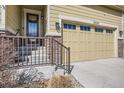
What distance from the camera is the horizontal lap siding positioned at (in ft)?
27.3

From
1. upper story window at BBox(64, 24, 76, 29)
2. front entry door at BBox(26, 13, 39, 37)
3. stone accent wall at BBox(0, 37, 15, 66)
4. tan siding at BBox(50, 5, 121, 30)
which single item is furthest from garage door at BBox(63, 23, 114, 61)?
stone accent wall at BBox(0, 37, 15, 66)

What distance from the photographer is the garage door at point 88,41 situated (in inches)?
343

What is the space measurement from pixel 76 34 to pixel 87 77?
356 centimetres

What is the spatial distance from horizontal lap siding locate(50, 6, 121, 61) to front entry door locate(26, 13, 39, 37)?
101 inches

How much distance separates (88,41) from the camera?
9.67 metres

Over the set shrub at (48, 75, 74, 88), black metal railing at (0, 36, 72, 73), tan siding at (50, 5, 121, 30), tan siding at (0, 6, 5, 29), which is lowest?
shrub at (48, 75, 74, 88)

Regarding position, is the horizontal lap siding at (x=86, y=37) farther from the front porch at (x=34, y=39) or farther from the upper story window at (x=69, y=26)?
the front porch at (x=34, y=39)

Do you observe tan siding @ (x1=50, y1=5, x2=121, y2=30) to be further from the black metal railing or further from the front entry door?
the front entry door

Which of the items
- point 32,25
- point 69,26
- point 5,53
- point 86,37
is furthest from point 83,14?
point 5,53

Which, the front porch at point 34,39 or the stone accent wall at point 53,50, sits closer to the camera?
the front porch at point 34,39

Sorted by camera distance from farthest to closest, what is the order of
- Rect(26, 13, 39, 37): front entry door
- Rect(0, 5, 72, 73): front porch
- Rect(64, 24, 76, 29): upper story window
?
Rect(26, 13, 39, 37): front entry door, Rect(64, 24, 76, 29): upper story window, Rect(0, 5, 72, 73): front porch

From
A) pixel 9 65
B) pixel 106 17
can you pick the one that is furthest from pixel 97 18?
pixel 9 65

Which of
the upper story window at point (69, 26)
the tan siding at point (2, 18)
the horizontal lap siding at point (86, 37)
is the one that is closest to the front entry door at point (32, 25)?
the upper story window at point (69, 26)

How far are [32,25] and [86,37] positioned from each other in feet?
11.9
